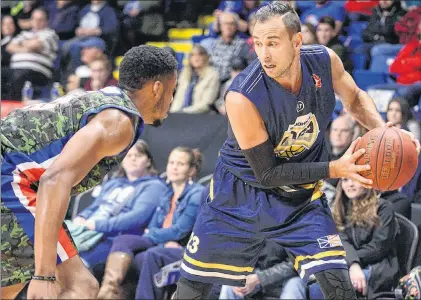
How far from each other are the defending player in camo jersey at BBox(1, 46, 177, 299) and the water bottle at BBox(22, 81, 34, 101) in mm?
6088

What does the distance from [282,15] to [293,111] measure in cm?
49

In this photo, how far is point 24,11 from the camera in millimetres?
11656

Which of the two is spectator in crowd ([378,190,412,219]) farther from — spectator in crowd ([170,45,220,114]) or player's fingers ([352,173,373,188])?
spectator in crowd ([170,45,220,114])

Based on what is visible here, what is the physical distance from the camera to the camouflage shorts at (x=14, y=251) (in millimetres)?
3840

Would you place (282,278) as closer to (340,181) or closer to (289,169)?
(340,181)

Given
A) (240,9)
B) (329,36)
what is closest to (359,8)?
(329,36)

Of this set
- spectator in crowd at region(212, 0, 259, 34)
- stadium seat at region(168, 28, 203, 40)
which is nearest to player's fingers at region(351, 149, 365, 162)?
spectator in crowd at region(212, 0, 259, 34)

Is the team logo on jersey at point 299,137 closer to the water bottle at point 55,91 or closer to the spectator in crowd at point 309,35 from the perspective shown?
the spectator in crowd at point 309,35

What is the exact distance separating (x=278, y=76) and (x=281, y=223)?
2.56 ft

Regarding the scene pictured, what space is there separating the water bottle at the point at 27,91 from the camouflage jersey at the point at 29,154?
6.31 meters

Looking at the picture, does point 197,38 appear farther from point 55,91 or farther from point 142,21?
point 55,91

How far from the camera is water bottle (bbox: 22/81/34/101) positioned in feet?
33.0

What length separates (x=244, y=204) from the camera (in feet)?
14.5

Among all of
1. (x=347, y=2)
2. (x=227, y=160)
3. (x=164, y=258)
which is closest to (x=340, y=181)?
(x=164, y=258)
